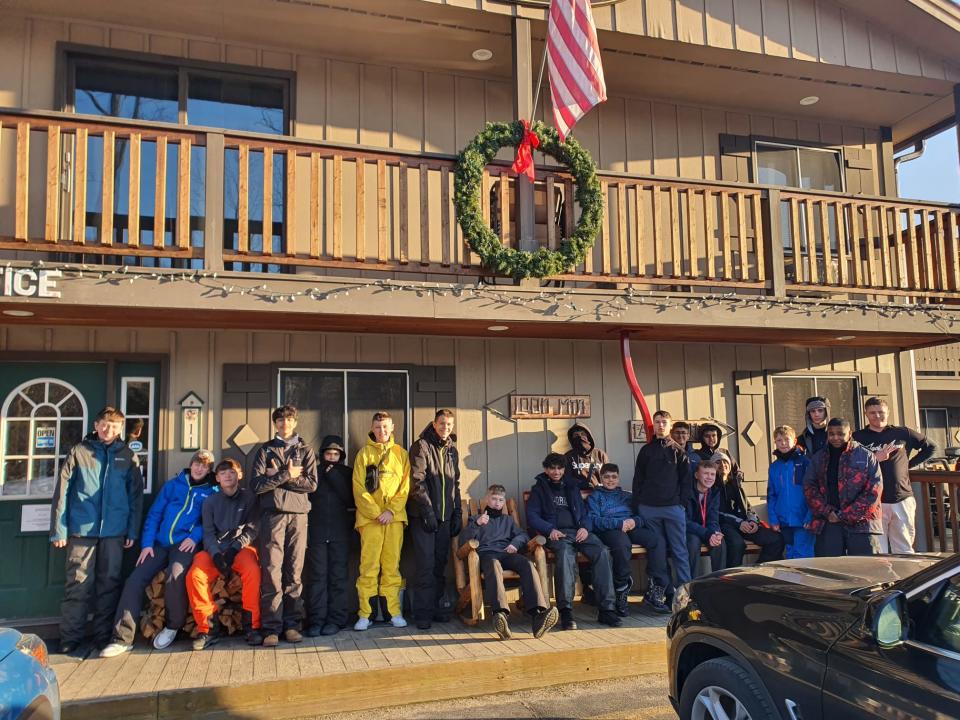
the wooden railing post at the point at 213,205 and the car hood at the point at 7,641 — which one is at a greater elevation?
the wooden railing post at the point at 213,205

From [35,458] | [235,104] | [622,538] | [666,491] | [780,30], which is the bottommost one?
[622,538]

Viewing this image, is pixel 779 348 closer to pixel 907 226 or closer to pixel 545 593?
pixel 907 226

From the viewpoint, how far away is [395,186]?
7281 millimetres

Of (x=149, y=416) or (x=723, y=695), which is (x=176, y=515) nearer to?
(x=149, y=416)

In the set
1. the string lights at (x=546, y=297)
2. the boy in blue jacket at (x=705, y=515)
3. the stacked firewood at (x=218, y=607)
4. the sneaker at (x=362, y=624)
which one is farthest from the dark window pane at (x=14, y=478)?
the boy in blue jacket at (x=705, y=515)

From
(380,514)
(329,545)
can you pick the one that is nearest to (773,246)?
(380,514)

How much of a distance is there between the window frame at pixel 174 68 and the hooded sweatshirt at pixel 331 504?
3.19 meters

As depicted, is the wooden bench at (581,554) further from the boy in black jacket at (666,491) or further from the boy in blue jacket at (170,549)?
the boy in blue jacket at (170,549)

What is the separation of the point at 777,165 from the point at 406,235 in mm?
5397

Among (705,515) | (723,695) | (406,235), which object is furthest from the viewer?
(705,515)

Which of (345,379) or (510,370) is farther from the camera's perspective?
(510,370)

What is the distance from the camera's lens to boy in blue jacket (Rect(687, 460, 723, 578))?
6.79 metres

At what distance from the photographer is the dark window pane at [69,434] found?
633 cm

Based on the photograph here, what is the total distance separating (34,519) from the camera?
6125mm
